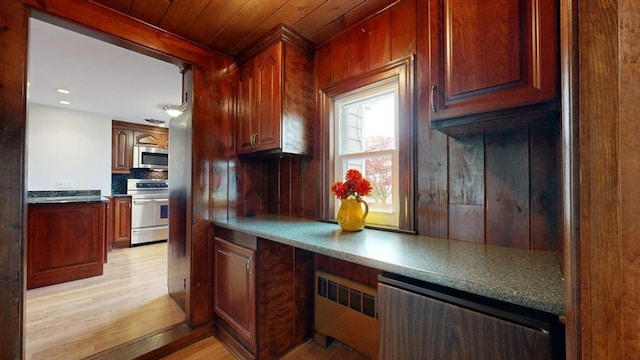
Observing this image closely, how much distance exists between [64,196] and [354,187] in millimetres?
4832

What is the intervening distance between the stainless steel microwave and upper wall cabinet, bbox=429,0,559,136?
5.47 m

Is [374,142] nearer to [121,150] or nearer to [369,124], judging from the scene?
[369,124]

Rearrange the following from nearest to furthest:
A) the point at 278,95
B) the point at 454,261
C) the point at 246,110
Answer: the point at 454,261 < the point at 278,95 < the point at 246,110

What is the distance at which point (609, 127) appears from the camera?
41 cm

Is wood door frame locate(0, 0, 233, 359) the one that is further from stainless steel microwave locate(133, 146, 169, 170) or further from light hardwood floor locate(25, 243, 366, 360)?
stainless steel microwave locate(133, 146, 169, 170)

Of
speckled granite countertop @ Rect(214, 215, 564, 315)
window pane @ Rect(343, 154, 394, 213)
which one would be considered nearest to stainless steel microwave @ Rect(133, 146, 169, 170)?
speckled granite countertop @ Rect(214, 215, 564, 315)

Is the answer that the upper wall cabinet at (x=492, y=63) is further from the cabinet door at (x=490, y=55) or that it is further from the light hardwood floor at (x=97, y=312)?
the light hardwood floor at (x=97, y=312)

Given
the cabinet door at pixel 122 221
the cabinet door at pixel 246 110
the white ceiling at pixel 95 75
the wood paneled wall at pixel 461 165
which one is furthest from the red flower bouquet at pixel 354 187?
the cabinet door at pixel 122 221

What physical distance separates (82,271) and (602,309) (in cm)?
433

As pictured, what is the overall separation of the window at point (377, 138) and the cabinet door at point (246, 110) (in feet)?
1.93

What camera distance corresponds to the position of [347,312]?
169cm

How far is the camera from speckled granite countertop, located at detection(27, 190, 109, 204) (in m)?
3.00

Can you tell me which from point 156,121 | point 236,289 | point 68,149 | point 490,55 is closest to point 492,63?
point 490,55

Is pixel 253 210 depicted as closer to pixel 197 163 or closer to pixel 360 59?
pixel 197 163
